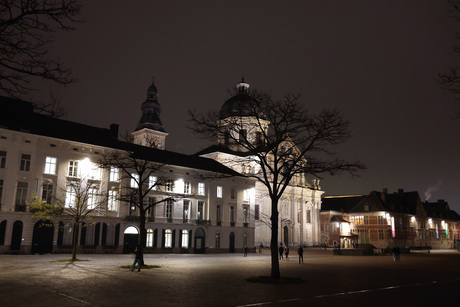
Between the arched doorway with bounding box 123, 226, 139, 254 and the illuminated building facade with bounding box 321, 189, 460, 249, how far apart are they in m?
49.6

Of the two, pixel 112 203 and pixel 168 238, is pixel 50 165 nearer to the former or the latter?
pixel 112 203

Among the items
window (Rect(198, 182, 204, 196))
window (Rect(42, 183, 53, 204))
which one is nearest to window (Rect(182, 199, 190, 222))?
window (Rect(198, 182, 204, 196))

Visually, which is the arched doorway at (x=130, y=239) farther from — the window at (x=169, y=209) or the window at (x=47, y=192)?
the window at (x=47, y=192)

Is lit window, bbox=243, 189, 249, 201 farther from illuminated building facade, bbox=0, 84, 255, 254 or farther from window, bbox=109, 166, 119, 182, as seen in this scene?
window, bbox=109, 166, 119, 182

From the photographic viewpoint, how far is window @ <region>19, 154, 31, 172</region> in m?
39.6

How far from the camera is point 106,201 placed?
4500 centimetres

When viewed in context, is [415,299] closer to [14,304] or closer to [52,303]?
[52,303]

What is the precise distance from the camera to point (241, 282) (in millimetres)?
19125

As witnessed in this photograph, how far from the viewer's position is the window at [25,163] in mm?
39625

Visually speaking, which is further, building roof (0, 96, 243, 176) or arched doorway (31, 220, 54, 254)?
building roof (0, 96, 243, 176)

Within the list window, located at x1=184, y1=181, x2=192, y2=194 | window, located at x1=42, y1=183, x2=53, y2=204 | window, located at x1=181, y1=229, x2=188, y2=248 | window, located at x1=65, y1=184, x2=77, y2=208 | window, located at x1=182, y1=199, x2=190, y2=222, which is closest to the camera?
window, located at x1=42, y1=183, x2=53, y2=204

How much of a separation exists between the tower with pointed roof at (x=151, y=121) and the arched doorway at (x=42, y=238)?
191 feet

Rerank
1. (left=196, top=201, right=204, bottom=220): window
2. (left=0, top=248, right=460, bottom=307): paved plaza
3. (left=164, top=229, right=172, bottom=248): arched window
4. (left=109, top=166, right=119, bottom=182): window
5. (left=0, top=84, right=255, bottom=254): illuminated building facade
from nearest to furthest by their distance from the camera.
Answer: (left=0, top=248, right=460, bottom=307): paved plaza < (left=0, top=84, right=255, bottom=254): illuminated building facade < (left=109, top=166, right=119, bottom=182): window < (left=164, top=229, right=172, bottom=248): arched window < (left=196, top=201, right=204, bottom=220): window

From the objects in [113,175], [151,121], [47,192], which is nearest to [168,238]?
[113,175]
